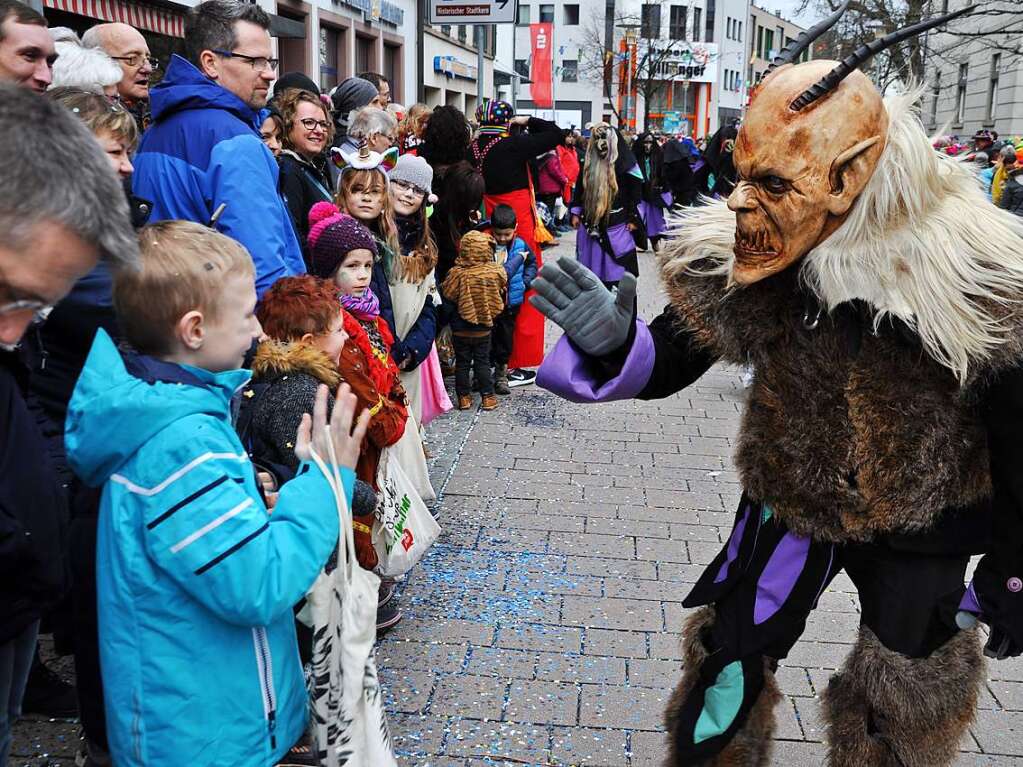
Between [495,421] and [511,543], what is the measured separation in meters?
2.17

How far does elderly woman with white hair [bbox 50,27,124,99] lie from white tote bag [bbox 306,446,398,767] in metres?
2.63

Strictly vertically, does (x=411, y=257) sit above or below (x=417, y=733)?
above

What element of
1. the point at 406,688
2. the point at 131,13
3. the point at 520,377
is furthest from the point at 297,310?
the point at 131,13

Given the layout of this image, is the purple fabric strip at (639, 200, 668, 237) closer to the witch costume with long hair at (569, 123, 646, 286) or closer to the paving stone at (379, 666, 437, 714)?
the witch costume with long hair at (569, 123, 646, 286)

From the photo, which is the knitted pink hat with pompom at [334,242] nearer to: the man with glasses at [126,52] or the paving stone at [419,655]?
the man with glasses at [126,52]

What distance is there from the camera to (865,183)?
2105 mm

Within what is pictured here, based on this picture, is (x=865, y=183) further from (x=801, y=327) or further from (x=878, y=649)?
(x=878, y=649)

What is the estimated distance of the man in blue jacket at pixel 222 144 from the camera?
3279mm

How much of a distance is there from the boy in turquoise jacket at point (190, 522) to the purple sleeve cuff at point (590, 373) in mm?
495

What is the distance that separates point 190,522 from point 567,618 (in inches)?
88.0

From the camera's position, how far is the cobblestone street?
2.98 meters

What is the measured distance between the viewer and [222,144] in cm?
329

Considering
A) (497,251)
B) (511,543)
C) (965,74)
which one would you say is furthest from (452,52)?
(511,543)

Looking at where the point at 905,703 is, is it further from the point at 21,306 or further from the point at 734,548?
the point at 21,306
